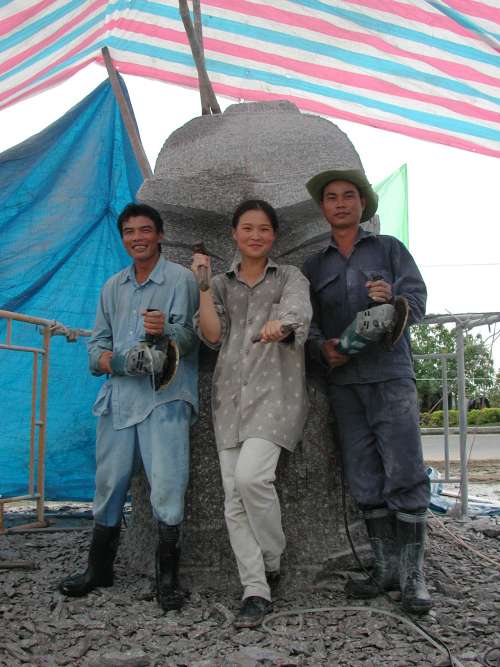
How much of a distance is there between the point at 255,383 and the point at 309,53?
11.5 feet

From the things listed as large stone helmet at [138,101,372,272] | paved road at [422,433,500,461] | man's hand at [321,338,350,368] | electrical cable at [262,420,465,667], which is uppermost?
large stone helmet at [138,101,372,272]

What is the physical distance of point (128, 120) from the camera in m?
4.74

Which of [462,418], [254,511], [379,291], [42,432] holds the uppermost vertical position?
[379,291]

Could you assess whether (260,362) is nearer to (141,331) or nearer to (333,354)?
(333,354)

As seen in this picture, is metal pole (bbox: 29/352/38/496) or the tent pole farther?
the tent pole

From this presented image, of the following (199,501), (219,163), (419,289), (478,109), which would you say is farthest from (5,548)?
(478,109)

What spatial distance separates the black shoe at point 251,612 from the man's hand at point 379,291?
1194 millimetres

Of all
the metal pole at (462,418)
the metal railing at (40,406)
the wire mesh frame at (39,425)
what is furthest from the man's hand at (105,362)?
the metal pole at (462,418)

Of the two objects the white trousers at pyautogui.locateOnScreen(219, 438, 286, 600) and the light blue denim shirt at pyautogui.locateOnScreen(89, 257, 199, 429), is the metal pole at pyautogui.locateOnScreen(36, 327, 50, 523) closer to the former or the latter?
the light blue denim shirt at pyautogui.locateOnScreen(89, 257, 199, 429)

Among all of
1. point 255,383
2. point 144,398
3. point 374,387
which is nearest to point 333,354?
point 374,387

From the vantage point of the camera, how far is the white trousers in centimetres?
249

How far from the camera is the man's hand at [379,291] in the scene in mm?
2588

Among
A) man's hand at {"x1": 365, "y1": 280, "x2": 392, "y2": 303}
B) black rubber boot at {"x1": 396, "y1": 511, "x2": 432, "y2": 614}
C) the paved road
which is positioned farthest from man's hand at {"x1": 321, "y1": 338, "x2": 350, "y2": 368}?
the paved road

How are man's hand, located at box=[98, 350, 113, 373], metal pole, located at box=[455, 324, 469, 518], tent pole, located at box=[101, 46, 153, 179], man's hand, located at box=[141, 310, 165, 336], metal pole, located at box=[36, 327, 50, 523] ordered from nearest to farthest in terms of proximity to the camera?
man's hand, located at box=[141, 310, 165, 336]
man's hand, located at box=[98, 350, 113, 373]
metal pole, located at box=[36, 327, 50, 523]
tent pole, located at box=[101, 46, 153, 179]
metal pole, located at box=[455, 324, 469, 518]
